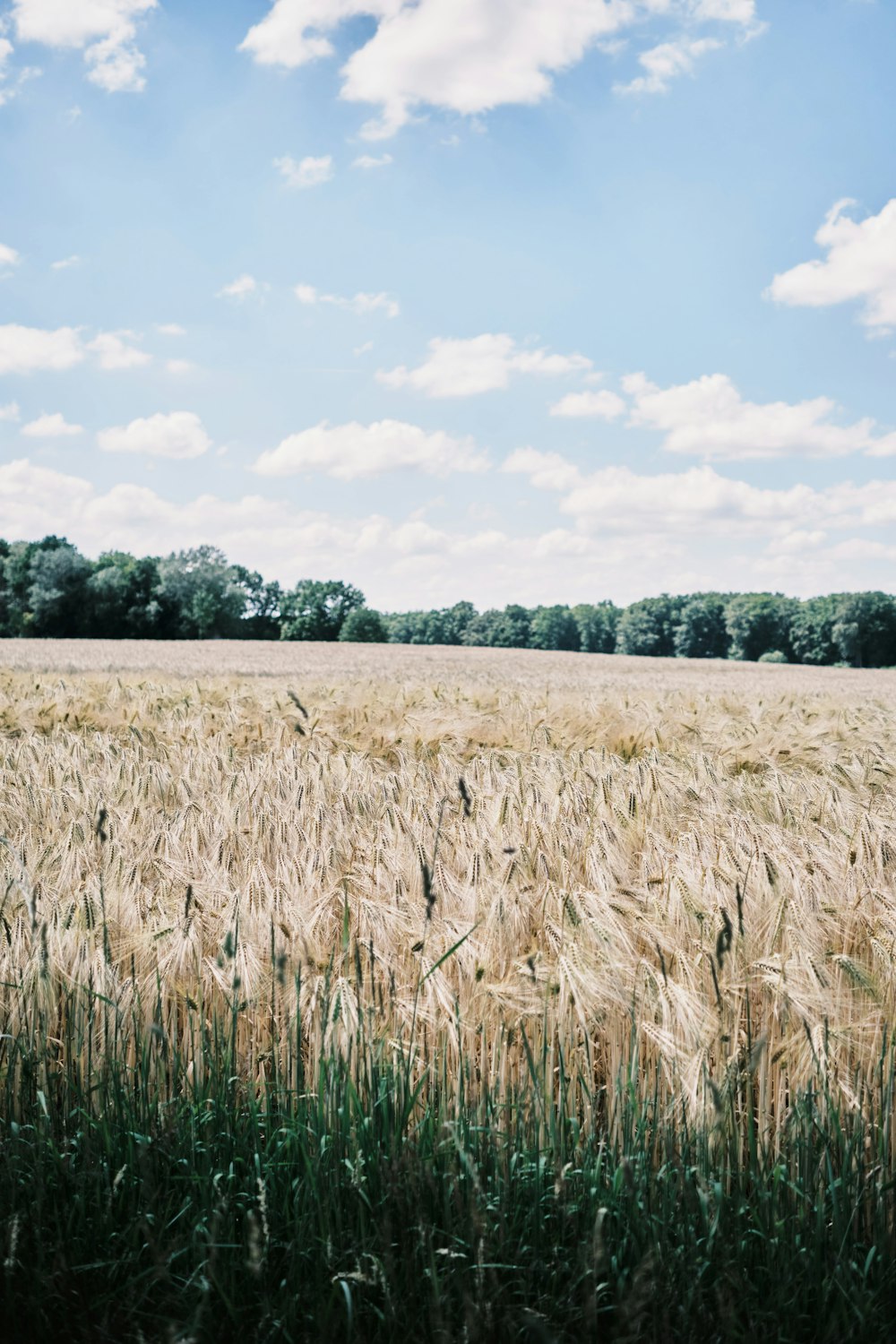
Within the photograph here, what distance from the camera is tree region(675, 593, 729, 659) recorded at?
114 metres

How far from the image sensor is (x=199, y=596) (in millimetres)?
71500

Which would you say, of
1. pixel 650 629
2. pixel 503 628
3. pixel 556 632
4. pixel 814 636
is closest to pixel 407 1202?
pixel 814 636

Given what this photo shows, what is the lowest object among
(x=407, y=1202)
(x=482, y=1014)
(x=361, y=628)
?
(x=407, y=1202)

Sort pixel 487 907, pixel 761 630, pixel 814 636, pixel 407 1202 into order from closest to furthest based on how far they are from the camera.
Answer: pixel 407 1202
pixel 487 907
pixel 814 636
pixel 761 630

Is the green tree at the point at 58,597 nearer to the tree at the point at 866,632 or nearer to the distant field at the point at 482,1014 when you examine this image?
the distant field at the point at 482,1014

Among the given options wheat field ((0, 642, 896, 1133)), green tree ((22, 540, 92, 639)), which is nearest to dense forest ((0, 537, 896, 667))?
green tree ((22, 540, 92, 639))

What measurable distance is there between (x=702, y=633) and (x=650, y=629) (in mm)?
7920

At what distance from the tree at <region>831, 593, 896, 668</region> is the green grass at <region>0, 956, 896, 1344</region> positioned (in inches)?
3855

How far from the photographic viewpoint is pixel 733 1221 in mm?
1507

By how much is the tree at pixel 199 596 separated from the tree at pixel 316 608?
35.2 feet

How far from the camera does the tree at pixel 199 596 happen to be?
233 ft

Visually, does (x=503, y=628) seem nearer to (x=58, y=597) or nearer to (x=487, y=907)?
(x=58, y=597)

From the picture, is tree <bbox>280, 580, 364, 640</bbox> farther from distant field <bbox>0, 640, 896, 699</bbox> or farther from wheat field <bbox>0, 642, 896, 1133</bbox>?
wheat field <bbox>0, 642, 896, 1133</bbox>

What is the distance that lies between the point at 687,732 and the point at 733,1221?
15.6 feet
